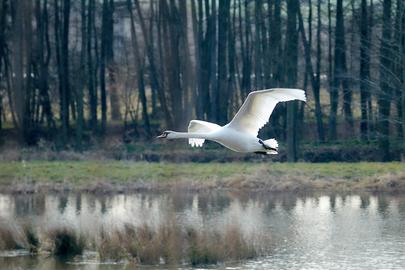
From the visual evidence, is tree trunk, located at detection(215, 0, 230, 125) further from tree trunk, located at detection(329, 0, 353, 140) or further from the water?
the water

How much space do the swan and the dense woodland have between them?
20.1 m

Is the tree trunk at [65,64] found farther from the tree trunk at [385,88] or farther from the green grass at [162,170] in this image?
the tree trunk at [385,88]

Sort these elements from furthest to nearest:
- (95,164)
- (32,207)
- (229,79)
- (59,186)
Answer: (229,79) < (95,164) < (59,186) < (32,207)

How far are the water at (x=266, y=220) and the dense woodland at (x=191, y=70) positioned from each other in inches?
301

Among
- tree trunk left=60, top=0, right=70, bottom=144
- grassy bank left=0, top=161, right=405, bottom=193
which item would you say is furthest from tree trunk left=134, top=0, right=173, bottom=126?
grassy bank left=0, top=161, right=405, bottom=193

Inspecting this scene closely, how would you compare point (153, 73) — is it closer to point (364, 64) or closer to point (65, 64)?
point (65, 64)

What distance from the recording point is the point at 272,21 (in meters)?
40.0

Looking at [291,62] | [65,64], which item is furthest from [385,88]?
[65,64]

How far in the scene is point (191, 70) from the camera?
4453 centimetres

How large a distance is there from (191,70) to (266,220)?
60.0 feet

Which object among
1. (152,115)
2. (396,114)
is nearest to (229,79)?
(152,115)

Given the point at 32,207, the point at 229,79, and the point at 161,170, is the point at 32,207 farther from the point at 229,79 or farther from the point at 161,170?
the point at 229,79

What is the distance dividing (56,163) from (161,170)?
3277 millimetres

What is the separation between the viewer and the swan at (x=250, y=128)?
54.5 feet
